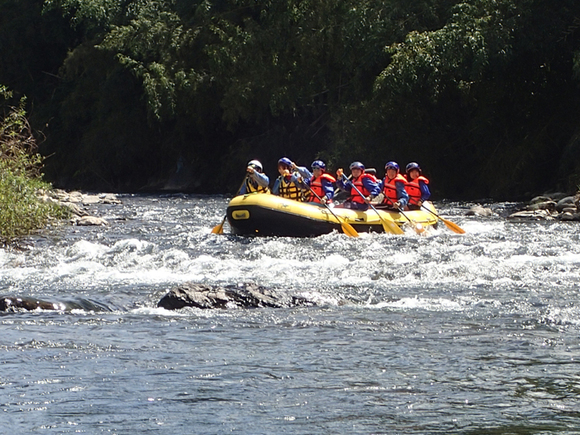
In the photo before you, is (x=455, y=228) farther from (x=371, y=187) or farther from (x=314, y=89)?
(x=314, y=89)

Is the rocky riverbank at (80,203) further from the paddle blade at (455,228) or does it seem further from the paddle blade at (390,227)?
the paddle blade at (455,228)

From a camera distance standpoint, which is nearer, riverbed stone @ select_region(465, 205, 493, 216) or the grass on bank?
the grass on bank

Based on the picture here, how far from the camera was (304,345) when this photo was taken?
23.0 ft

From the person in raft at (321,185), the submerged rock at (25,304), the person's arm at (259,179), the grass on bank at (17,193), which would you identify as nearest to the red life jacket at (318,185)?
the person in raft at (321,185)

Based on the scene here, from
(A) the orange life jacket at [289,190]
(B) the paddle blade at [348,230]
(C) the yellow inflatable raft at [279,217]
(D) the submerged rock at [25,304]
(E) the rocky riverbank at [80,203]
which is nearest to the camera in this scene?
(D) the submerged rock at [25,304]

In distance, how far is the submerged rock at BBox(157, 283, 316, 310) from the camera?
8.46m

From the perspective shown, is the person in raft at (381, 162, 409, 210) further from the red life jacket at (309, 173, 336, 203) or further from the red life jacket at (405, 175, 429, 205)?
the red life jacket at (309, 173, 336, 203)

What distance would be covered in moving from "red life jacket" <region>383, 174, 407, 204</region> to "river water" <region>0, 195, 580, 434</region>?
3280mm

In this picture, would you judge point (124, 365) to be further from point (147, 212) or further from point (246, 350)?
point (147, 212)

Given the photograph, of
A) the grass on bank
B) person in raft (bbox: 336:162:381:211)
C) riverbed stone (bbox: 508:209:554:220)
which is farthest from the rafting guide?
the grass on bank

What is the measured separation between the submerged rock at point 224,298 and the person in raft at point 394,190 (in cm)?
709

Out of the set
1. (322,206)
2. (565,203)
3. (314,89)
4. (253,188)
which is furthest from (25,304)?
(314,89)

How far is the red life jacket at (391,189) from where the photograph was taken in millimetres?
15756

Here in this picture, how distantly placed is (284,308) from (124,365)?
7.46 ft
